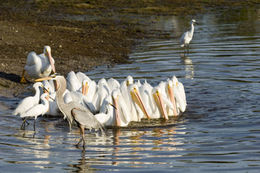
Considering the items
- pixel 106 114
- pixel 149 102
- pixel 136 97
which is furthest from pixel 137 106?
pixel 106 114

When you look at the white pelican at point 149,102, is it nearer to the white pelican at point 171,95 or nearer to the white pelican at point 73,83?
the white pelican at point 171,95

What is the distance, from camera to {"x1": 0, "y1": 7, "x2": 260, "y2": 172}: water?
6988 millimetres

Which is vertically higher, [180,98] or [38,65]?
[38,65]

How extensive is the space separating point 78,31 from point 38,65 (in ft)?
27.8

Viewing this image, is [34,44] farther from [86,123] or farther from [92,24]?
[86,123]

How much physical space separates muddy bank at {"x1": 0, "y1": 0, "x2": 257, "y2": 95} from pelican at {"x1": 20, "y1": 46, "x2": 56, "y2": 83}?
40cm

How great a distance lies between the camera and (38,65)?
13.3m

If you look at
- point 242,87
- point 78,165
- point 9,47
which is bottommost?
point 78,165

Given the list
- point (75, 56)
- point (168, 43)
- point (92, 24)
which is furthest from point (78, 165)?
point (92, 24)

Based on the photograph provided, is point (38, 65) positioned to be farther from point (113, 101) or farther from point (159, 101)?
point (159, 101)

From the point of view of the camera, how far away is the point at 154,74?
13789mm

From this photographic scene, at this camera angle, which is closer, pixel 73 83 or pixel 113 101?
pixel 113 101

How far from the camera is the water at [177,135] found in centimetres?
699

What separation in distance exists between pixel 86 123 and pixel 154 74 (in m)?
5.82
